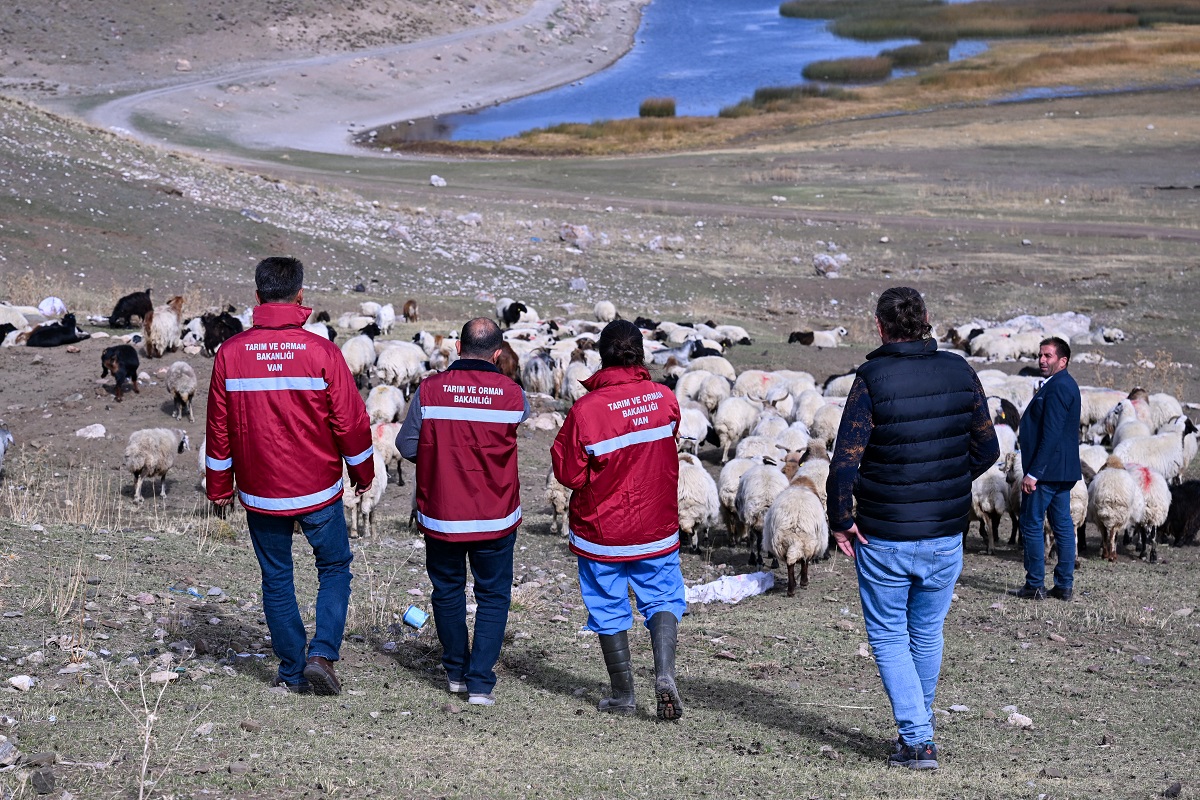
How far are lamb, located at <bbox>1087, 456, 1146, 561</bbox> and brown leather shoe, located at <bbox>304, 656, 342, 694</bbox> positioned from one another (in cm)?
676

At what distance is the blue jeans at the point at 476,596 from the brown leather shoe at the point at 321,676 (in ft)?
1.76

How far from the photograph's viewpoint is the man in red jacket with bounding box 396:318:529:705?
5395 mm

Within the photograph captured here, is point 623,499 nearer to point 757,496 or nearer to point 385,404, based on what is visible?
point 757,496

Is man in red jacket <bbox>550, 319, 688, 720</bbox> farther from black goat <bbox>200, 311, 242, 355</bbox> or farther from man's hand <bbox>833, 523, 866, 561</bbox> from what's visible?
black goat <bbox>200, 311, 242, 355</bbox>

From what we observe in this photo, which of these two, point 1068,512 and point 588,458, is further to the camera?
point 1068,512

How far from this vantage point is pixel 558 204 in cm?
3425

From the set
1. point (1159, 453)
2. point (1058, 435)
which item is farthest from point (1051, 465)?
point (1159, 453)

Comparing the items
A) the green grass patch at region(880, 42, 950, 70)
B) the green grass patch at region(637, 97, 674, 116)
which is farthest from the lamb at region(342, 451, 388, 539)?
the green grass patch at region(880, 42, 950, 70)

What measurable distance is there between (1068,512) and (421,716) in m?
4.95

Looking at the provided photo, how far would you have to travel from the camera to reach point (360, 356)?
15.4m

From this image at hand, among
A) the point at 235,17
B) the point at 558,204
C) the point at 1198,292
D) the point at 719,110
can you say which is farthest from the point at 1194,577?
the point at 235,17

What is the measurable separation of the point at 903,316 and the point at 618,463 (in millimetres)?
1420

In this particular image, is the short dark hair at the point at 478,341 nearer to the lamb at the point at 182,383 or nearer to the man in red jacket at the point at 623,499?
the man in red jacket at the point at 623,499

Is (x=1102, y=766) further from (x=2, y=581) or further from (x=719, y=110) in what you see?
(x=719, y=110)
